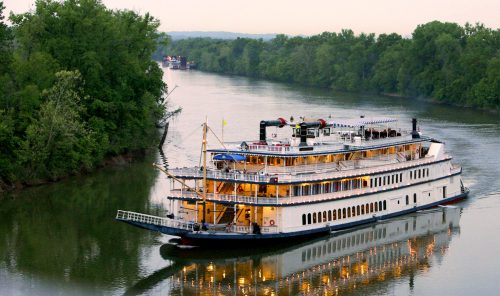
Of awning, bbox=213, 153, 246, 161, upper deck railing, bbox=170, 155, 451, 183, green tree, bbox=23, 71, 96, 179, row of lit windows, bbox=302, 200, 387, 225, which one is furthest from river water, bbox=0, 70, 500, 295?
awning, bbox=213, 153, 246, 161

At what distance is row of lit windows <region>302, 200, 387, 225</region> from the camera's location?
52.9 metres

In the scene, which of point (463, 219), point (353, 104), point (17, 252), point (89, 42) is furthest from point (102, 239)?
point (353, 104)

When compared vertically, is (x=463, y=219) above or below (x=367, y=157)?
below

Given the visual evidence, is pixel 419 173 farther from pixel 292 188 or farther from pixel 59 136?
pixel 59 136

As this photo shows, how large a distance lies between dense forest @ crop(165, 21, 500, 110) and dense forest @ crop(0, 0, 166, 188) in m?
59.4

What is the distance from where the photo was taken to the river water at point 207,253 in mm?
45375

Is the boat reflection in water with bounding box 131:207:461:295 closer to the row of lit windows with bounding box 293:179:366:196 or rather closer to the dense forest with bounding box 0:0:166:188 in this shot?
the row of lit windows with bounding box 293:179:366:196

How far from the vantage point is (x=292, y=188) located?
51969 millimetres

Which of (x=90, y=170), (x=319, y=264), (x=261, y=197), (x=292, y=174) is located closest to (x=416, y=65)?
(x=90, y=170)

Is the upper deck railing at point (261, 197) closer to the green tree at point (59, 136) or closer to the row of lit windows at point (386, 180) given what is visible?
the row of lit windows at point (386, 180)

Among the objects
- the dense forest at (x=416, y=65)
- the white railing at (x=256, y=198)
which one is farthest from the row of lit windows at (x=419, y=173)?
the dense forest at (x=416, y=65)

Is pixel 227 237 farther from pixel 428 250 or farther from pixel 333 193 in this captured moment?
pixel 428 250

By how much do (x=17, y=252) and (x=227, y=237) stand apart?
36.2 feet

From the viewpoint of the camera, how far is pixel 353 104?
132500 mm
